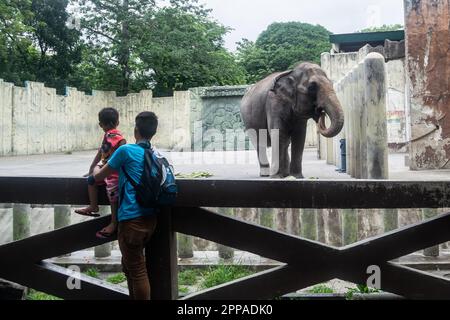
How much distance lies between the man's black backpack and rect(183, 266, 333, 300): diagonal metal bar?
0.55 m

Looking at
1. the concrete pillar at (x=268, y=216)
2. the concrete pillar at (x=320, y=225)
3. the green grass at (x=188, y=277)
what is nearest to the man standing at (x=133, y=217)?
the green grass at (x=188, y=277)

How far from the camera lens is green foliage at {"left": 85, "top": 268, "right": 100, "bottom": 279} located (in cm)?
455

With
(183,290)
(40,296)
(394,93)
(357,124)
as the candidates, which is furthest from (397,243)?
(394,93)

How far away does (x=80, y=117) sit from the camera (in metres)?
22.1

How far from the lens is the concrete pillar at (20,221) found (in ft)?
16.1

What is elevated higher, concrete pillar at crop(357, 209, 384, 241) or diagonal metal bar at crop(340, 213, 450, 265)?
diagonal metal bar at crop(340, 213, 450, 265)

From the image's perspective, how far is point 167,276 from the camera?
8.32ft

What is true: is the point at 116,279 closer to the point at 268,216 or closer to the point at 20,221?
the point at 20,221

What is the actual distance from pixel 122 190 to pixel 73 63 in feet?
73.2

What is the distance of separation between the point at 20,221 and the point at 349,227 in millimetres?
3241

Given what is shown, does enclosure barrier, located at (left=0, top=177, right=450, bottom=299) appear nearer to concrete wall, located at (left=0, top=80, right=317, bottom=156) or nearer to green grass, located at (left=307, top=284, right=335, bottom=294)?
green grass, located at (left=307, top=284, right=335, bottom=294)

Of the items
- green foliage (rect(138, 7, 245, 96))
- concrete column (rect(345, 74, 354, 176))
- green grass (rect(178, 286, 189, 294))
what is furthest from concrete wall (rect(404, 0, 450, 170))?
green foliage (rect(138, 7, 245, 96))

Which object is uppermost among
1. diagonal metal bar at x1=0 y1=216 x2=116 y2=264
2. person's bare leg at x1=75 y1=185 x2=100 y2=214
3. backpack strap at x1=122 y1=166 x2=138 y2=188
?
backpack strap at x1=122 y1=166 x2=138 y2=188

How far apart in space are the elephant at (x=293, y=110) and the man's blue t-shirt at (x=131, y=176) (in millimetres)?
3449
